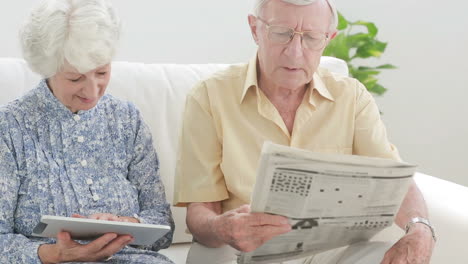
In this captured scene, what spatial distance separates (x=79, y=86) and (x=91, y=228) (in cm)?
38

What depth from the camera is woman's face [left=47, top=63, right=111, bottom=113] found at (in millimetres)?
1700

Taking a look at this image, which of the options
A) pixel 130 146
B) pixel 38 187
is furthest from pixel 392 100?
pixel 38 187

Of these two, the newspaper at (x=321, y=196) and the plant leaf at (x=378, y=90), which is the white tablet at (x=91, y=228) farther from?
the plant leaf at (x=378, y=90)

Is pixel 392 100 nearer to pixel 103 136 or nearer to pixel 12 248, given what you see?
pixel 103 136

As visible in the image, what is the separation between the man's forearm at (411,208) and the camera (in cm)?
179

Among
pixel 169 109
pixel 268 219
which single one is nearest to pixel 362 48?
pixel 169 109

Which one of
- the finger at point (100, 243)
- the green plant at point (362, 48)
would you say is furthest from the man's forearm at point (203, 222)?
the green plant at point (362, 48)

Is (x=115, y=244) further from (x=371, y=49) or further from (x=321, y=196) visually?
(x=371, y=49)

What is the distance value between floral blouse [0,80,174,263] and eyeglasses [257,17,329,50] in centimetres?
41

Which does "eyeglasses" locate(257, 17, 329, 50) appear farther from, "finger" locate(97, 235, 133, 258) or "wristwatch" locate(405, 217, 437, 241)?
"finger" locate(97, 235, 133, 258)

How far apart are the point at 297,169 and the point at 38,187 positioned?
0.66 metres

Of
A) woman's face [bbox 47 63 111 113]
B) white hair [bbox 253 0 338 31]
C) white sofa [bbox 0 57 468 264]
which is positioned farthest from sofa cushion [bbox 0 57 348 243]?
white hair [bbox 253 0 338 31]

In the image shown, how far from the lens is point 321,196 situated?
58.4 inches

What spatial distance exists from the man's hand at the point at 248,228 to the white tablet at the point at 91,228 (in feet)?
0.46
